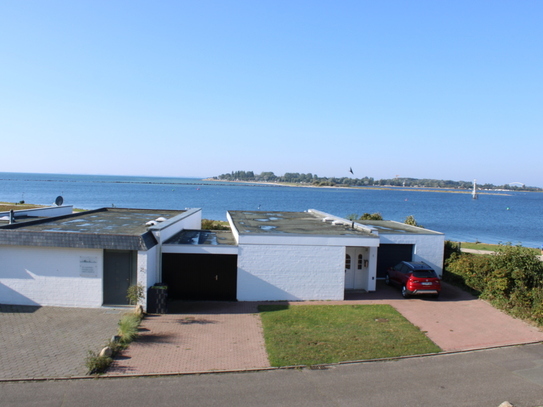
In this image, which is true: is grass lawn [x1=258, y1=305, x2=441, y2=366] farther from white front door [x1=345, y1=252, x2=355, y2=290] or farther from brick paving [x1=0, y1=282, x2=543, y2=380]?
white front door [x1=345, y1=252, x2=355, y2=290]

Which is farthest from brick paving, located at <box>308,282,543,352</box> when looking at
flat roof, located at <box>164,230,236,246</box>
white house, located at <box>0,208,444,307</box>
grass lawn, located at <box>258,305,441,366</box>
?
flat roof, located at <box>164,230,236,246</box>

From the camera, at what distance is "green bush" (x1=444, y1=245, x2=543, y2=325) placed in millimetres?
15133

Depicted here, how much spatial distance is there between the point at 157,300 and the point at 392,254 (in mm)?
11722

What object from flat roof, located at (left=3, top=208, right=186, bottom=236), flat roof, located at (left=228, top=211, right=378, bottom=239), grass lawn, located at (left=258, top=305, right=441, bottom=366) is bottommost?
grass lawn, located at (left=258, top=305, right=441, bottom=366)

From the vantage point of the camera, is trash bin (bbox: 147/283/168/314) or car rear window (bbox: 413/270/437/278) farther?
car rear window (bbox: 413/270/437/278)

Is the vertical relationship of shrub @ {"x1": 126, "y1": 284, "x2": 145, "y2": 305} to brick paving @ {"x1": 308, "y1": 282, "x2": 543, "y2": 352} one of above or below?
above

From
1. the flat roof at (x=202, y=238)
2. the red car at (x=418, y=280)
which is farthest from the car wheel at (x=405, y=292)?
the flat roof at (x=202, y=238)

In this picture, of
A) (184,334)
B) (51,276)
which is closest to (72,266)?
(51,276)

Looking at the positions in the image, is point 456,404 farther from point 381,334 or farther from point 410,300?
point 410,300

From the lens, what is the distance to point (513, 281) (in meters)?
16.4

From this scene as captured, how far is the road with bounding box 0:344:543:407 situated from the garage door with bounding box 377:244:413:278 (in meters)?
10.2

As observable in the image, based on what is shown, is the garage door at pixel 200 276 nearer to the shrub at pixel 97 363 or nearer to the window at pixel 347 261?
the window at pixel 347 261

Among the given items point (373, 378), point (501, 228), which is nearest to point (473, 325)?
point (373, 378)

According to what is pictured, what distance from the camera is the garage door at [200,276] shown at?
1697 cm
